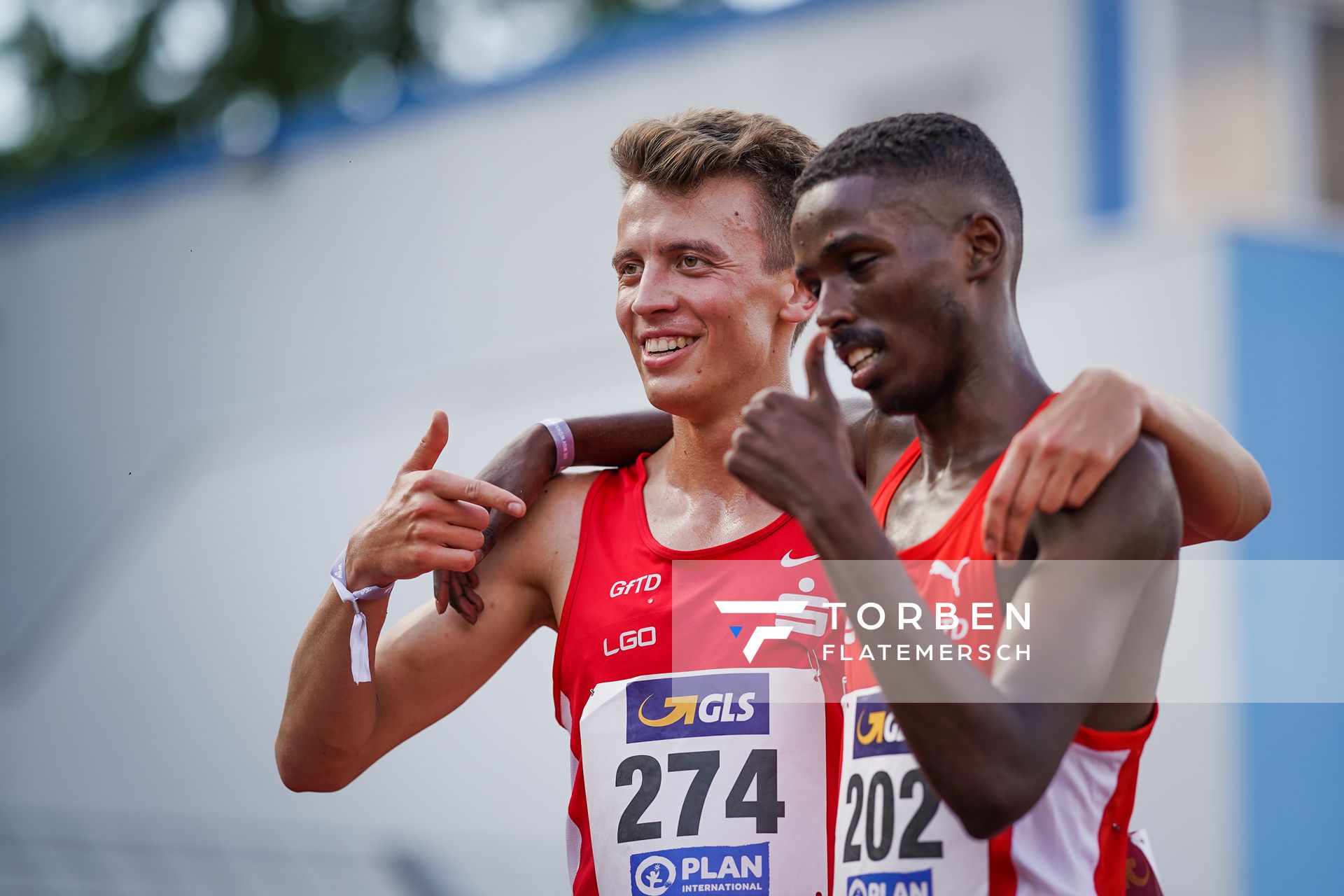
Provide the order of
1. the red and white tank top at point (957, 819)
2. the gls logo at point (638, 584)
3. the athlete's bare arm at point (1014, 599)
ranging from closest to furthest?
the athlete's bare arm at point (1014, 599) → the red and white tank top at point (957, 819) → the gls logo at point (638, 584)

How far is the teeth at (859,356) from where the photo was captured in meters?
2.71

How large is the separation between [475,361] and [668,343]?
33.1 feet

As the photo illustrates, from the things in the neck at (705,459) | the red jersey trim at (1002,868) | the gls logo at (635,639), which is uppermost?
the neck at (705,459)

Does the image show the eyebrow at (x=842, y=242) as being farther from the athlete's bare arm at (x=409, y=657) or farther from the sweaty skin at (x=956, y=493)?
the athlete's bare arm at (x=409, y=657)

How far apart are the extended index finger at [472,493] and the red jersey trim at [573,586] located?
13.5 inches

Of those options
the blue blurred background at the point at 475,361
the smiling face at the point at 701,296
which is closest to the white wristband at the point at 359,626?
the smiling face at the point at 701,296

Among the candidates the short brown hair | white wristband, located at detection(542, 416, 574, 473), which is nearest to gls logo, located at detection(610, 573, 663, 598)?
white wristband, located at detection(542, 416, 574, 473)

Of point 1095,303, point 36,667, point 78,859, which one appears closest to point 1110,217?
point 1095,303

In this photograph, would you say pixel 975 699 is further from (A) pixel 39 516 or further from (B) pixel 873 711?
(A) pixel 39 516

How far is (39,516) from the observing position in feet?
53.2

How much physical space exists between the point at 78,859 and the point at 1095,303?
26.0 feet

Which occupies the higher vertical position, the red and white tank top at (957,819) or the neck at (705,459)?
the neck at (705,459)

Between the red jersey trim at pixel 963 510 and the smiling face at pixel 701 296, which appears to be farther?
the smiling face at pixel 701 296

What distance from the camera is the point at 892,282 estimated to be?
2674mm
